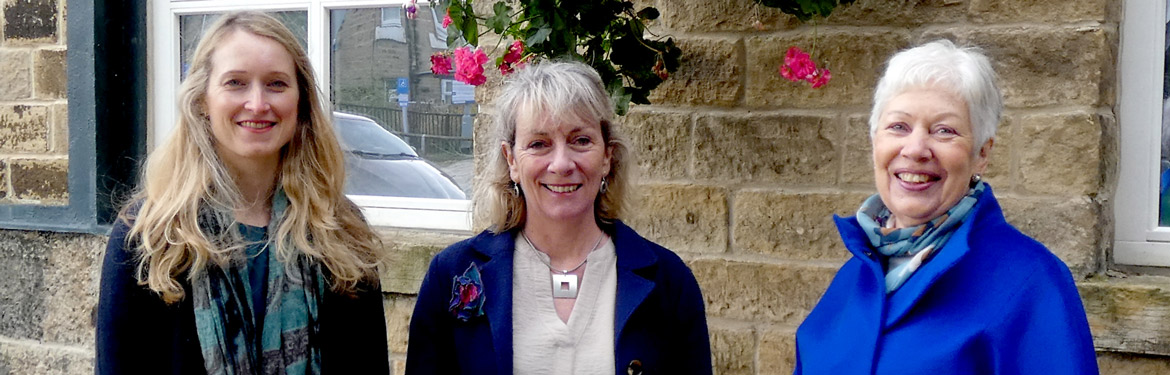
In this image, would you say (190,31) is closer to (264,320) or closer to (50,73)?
(50,73)

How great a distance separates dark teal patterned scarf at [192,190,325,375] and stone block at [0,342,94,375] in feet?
8.01

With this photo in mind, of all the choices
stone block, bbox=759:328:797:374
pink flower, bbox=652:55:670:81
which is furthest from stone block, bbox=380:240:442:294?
stone block, bbox=759:328:797:374

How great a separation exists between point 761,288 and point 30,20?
310 cm

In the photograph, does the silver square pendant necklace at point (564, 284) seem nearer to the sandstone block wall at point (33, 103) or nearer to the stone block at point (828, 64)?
the stone block at point (828, 64)

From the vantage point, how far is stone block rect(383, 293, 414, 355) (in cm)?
363

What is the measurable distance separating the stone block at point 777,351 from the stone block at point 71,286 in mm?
2621

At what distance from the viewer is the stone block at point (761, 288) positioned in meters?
3.08

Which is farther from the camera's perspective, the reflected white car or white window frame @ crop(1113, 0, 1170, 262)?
the reflected white car

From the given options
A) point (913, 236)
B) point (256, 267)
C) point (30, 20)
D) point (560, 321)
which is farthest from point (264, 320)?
point (30, 20)

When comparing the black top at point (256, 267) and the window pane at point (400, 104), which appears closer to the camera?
the black top at point (256, 267)

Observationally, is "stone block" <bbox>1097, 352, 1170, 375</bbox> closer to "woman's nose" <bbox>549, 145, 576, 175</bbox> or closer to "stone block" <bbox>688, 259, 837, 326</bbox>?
"stone block" <bbox>688, 259, 837, 326</bbox>

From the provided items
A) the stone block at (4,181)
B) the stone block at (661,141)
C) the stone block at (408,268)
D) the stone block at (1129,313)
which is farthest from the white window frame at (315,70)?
the stone block at (1129,313)

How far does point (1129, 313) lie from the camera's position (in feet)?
8.89

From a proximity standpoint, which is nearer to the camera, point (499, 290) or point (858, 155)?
point (499, 290)
